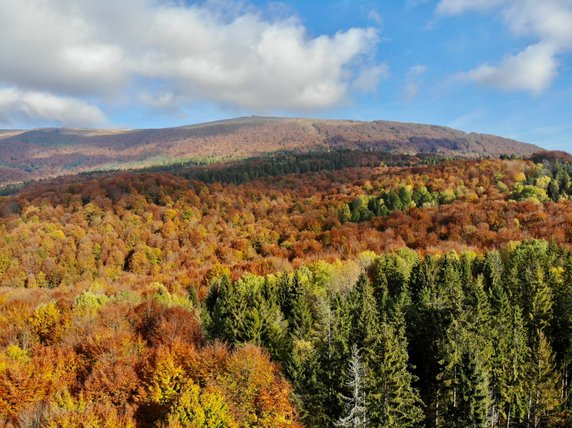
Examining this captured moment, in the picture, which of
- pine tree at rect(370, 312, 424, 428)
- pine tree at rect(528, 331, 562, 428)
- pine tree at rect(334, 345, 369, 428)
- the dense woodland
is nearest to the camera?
pine tree at rect(334, 345, 369, 428)

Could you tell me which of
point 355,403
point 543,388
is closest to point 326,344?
point 355,403

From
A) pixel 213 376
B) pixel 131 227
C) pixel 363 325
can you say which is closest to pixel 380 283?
pixel 363 325

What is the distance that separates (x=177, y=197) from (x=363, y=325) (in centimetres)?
15502

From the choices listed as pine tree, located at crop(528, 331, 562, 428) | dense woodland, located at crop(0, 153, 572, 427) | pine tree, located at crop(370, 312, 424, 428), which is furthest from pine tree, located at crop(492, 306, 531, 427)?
pine tree, located at crop(370, 312, 424, 428)

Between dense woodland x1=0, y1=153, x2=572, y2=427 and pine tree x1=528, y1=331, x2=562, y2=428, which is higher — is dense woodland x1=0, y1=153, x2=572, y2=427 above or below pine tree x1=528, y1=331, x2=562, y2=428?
above

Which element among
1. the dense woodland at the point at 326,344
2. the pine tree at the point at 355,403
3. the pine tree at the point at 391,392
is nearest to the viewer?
the pine tree at the point at 355,403

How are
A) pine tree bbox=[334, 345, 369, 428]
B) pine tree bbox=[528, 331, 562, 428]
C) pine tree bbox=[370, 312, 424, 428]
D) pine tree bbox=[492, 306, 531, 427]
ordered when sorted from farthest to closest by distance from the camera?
pine tree bbox=[528, 331, 562, 428] → pine tree bbox=[492, 306, 531, 427] → pine tree bbox=[370, 312, 424, 428] → pine tree bbox=[334, 345, 369, 428]

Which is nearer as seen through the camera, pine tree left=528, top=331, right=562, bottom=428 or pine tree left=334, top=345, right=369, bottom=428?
pine tree left=334, top=345, right=369, bottom=428

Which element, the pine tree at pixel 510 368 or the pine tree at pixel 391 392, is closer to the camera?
the pine tree at pixel 391 392

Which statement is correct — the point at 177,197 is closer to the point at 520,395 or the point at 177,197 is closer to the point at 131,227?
the point at 131,227

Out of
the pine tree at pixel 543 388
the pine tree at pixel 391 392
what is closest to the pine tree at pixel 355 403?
the pine tree at pixel 391 392

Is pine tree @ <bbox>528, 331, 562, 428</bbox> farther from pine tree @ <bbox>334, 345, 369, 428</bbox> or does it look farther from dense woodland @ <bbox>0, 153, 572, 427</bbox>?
pine tree @ <bbox>334, 345, 369, 428</bbox>

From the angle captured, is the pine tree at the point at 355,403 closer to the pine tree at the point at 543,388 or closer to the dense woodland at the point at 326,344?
the dense woodland at the point at 326,344

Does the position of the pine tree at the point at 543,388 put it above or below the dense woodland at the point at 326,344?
below
